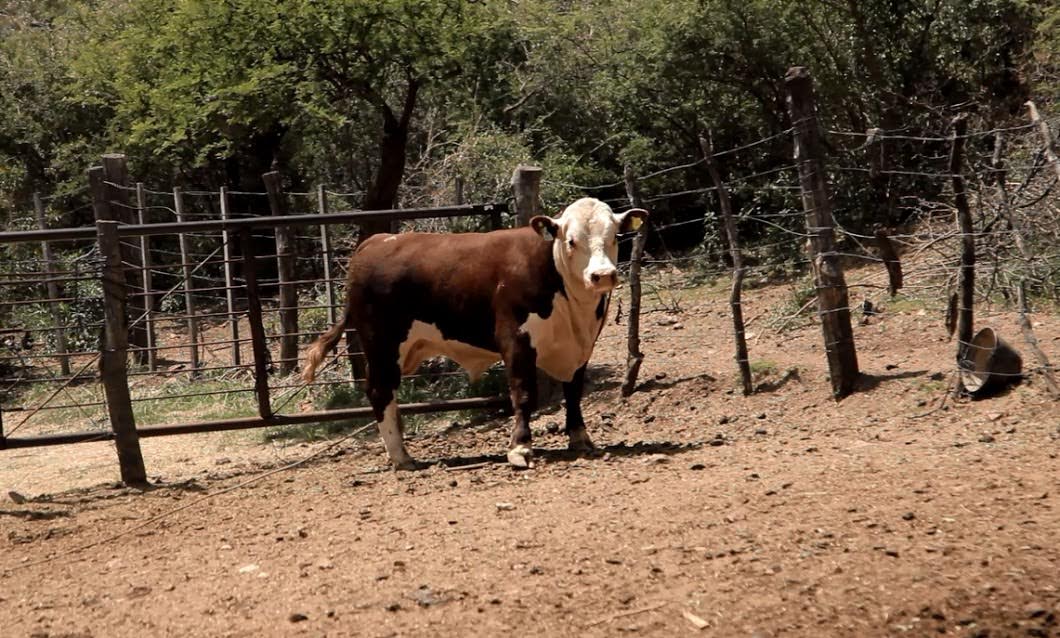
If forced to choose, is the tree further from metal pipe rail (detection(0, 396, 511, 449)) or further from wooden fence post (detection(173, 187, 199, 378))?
metal pipe rail (detection(0, 396, 511, 449))

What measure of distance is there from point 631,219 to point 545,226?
23.5 inches

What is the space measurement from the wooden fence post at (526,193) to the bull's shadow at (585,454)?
69.6 inches

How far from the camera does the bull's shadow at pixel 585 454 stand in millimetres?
8375

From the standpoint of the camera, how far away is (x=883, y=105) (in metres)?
19.6

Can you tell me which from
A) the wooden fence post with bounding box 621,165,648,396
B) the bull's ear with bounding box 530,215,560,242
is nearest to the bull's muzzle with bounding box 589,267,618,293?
the bull's ear with bounding box 530,215,560,242

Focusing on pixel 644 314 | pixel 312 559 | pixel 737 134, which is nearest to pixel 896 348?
pixel 644 314

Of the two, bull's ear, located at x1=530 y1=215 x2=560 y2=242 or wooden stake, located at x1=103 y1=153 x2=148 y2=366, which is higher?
wooden stake, located at x1=103 y1=153 x2=148 y2=366

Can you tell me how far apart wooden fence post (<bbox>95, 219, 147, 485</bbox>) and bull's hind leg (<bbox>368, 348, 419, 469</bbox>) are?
5.60 feet

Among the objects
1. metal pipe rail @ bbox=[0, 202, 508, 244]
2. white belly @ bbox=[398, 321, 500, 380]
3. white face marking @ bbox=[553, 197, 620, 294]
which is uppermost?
metal pipe rail @ bbox=[0, 202, 508, 244]

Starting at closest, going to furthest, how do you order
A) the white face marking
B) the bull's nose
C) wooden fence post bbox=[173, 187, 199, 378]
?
the bull's nose
the white face marking
wooden fence post bbox=[173, 187, 199, 378]

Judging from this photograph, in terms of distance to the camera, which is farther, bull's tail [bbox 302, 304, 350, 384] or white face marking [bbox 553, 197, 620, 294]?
bull's tail [bbox 302, 304, 350, 384]

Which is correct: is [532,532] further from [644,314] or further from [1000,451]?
[644,314]

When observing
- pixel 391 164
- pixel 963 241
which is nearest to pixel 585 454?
pixel 963 241

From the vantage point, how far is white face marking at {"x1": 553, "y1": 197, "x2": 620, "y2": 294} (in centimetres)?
808
